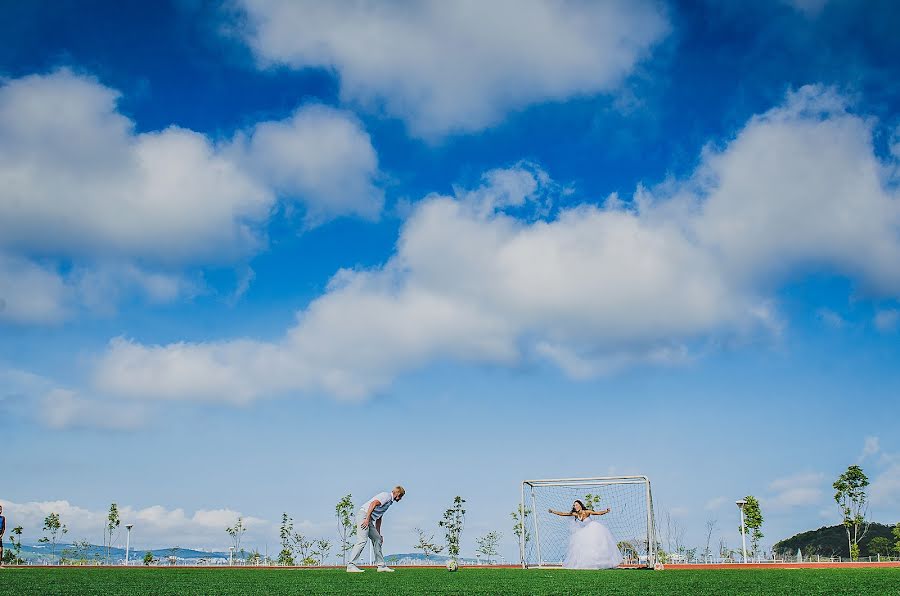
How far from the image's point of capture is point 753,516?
200ft

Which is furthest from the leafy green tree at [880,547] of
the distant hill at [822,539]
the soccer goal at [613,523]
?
the soccer goal at [613,523]

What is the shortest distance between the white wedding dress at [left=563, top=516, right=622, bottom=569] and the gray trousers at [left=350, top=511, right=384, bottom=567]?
457cm

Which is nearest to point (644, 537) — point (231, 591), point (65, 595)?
point (231, 591)

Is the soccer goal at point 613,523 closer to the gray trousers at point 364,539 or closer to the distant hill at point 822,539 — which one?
the gray trousers at point 364,539

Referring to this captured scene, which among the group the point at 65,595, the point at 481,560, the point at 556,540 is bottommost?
the point at 481,560

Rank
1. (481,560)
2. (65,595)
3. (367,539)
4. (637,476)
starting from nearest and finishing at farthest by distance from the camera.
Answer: (65,595) < (367,539) < (637,476) < (481,560)

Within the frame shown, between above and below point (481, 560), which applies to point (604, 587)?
above

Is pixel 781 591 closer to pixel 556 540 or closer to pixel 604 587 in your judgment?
pixel 604 587

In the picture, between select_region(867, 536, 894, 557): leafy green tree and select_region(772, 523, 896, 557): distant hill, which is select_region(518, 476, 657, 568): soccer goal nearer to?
select_region(867, 536, 894, 557): leafy green tree

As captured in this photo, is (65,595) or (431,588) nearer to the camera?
(65,595)

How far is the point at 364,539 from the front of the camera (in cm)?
1455

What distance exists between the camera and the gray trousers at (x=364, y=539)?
14273 mm

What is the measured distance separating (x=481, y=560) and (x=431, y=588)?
5039cm

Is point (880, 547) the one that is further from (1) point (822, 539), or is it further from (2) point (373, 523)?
(2) point (373, 523)
